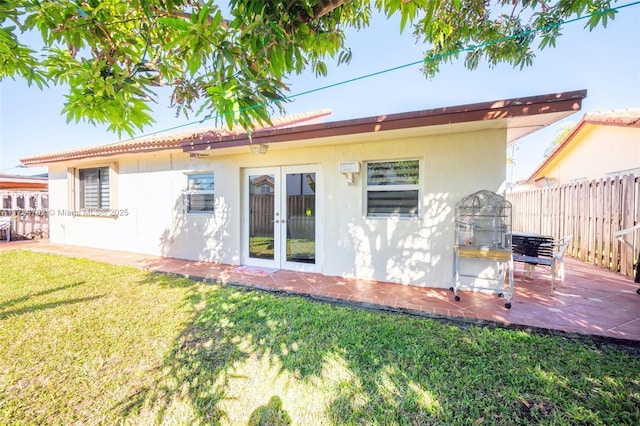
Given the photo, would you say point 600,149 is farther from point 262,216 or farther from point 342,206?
point 262,216

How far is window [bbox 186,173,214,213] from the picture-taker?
27.0 ft

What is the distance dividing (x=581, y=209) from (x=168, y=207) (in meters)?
13.0

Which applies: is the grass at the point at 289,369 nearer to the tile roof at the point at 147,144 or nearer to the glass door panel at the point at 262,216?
the glass door panel at the point at 262,216

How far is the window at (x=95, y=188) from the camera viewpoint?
10.4 meters

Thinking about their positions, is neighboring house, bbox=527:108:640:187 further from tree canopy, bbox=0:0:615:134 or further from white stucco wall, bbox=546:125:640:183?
tree canopy, bbox=0:0:615:134

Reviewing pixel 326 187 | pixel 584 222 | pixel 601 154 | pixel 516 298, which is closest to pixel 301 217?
pixel 326 187

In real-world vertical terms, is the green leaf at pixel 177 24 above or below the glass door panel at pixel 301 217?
above

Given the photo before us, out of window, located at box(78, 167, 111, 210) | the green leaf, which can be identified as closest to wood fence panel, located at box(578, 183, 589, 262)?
the green leaf

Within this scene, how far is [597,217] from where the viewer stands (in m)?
7.40

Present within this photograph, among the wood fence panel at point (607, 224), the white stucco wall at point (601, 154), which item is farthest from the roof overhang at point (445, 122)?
the white stucco wall at point (601, 154)

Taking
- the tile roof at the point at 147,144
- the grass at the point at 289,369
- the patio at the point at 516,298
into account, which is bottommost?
the grass at the point at 289,369

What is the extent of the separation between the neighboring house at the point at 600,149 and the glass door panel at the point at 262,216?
38.4 ft

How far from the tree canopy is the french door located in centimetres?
322

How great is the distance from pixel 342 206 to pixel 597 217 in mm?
7195
